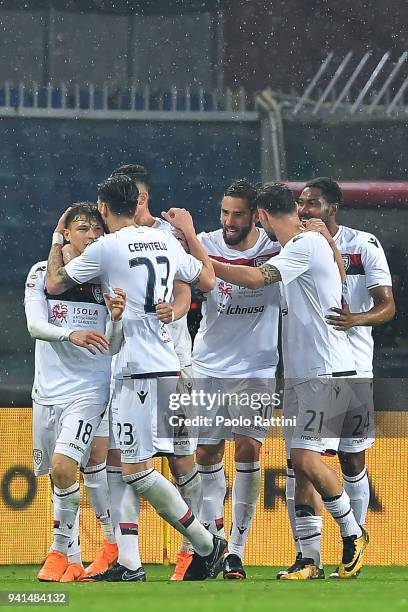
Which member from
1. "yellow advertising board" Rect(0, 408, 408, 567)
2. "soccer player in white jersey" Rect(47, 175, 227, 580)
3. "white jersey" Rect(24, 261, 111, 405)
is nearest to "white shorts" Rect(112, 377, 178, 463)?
"soccer player in white jersey" Rect(47, 175, 227, 580)

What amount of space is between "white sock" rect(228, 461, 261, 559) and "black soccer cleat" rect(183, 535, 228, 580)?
0.32 metres

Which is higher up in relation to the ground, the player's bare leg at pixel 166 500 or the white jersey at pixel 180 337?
the white jersey at pixel 180 337

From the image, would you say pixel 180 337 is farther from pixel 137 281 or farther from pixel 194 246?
pixel 137 281

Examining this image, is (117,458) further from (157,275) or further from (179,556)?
(157,275)

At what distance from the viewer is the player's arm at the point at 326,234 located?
5125 millimetres

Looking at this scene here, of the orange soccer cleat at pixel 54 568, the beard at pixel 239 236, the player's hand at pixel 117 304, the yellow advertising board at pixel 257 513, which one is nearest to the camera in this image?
the player's hand at pixel 117 304

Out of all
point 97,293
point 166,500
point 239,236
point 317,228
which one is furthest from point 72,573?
point 317,228

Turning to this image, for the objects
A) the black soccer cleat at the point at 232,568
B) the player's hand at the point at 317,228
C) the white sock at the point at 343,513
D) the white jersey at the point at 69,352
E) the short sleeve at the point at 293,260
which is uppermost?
the player's hand at the point at 317,228

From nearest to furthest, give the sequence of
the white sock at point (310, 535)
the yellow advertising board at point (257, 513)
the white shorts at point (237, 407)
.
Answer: the white sock at point (310, 535) < the white shorts at point (237, 407) < the yellow advertising board at point (257, 513)

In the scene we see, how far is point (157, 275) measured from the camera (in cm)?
467

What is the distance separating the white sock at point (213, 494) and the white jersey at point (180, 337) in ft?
1.47

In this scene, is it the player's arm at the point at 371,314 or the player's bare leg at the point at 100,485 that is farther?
the player's bare leg at the point at 100,485

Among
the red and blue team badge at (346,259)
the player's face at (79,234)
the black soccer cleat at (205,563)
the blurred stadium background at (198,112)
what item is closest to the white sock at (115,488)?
the black soccer cleat at (205,563)

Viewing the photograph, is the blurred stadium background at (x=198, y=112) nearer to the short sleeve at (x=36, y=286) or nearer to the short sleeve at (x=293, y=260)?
the short sleeve at (x=36, y=286)
